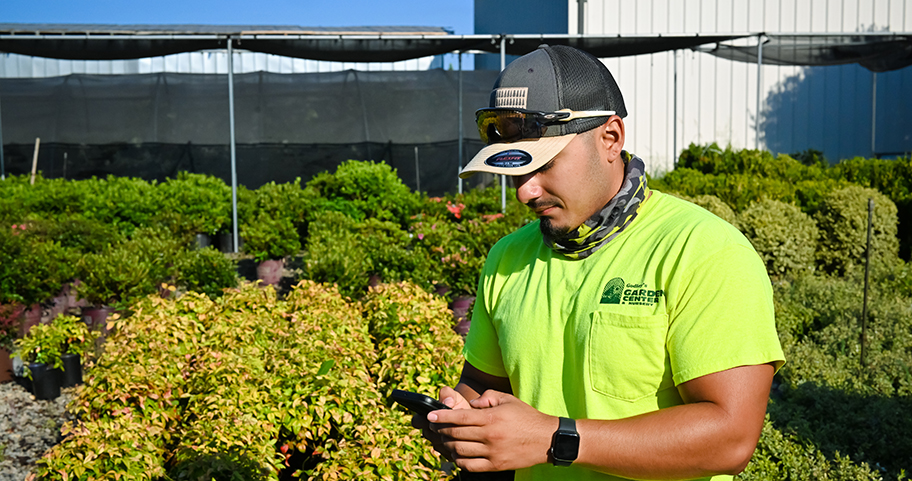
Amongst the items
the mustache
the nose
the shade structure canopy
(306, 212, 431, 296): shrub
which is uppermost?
the shade structure canopy

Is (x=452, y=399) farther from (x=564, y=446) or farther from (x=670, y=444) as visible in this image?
(x=670, y=444)

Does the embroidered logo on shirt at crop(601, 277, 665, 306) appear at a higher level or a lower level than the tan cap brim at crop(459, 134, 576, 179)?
lower

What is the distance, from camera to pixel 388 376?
395 centimetres

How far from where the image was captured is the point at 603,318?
50.8 inches

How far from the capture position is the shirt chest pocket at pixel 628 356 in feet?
4.07

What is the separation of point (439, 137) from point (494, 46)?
471 centimetres

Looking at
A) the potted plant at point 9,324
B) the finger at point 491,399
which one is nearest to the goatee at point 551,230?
the finger at point 491,399

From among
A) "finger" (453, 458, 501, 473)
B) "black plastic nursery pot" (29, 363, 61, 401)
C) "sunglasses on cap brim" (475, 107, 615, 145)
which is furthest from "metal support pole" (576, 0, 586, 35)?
"finger" (453, 458, 501, 473)

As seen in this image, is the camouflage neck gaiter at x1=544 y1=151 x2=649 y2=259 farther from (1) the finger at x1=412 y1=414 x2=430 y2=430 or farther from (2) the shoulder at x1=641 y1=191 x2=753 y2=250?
(1) the finger at x1=412 y1=414 x2=430 y2=430

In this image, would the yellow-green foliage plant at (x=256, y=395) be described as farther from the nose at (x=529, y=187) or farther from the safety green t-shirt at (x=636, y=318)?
the nose at (x=529, y=187)

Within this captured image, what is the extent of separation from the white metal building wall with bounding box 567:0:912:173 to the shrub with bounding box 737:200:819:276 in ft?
26.1

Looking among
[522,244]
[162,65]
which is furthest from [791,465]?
[162,65]

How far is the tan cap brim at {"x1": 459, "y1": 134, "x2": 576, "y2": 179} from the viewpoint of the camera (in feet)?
4.28

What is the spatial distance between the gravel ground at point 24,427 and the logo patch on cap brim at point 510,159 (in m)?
3.77
